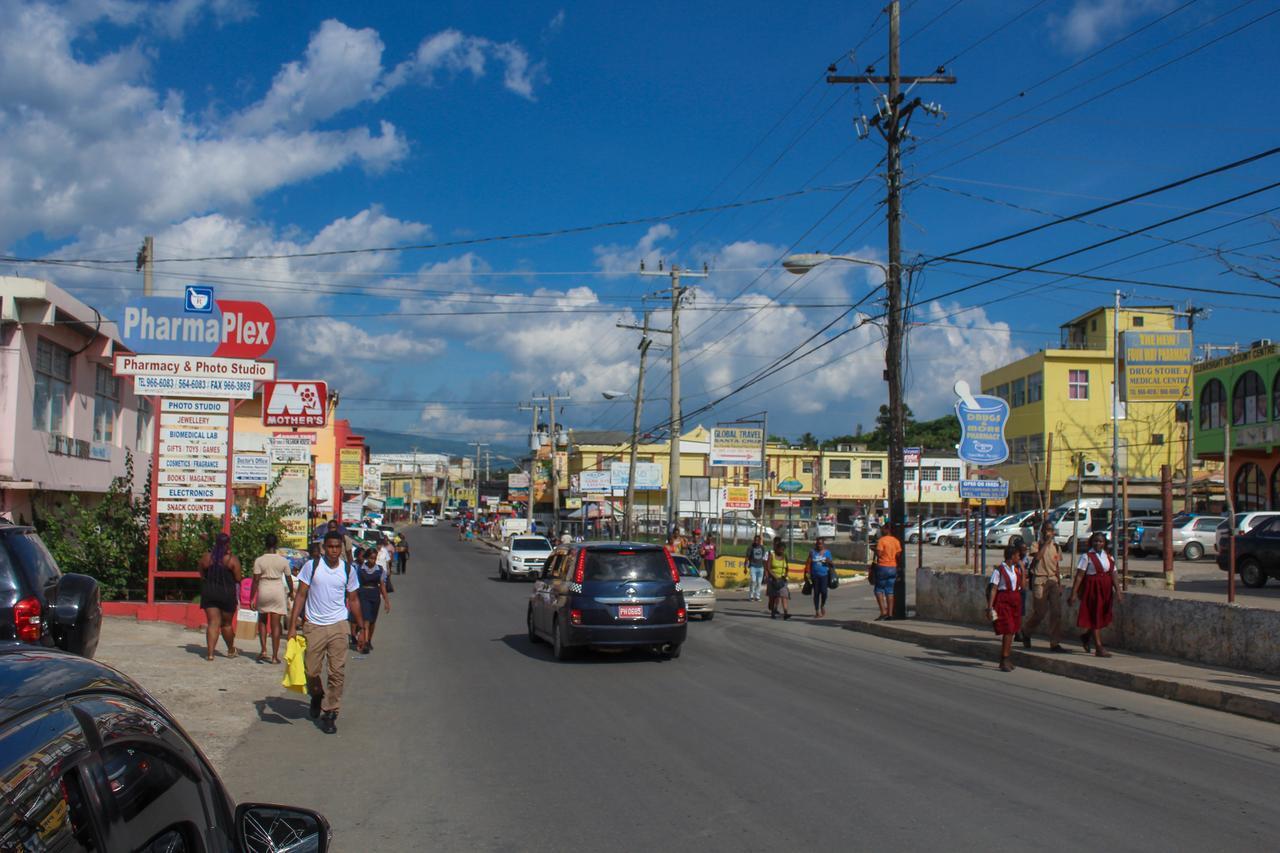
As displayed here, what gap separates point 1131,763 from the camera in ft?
28.9

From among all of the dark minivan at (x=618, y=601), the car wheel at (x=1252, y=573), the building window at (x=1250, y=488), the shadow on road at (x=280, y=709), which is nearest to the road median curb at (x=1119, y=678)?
the dark minivan at (x=618, y=601)

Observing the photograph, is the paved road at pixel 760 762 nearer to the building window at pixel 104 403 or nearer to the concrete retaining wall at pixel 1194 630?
the concrete retaining wall at pixel 1194 630

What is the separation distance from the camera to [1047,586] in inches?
632

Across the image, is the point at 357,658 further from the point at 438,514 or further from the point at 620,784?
the point at 438,514

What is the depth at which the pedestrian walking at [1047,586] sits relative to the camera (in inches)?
621

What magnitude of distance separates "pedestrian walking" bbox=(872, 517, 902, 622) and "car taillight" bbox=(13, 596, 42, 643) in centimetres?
1718

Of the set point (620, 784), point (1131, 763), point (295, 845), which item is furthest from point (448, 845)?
point (1131, 763)

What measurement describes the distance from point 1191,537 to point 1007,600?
27.4m

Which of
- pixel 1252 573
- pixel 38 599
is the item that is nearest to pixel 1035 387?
pixel 1252 573

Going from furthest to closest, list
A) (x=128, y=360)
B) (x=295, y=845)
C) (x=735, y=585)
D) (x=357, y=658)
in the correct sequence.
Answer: (x=735, y=585), (x=128, y=360), (x=357, y=658), (x=295, y=845)

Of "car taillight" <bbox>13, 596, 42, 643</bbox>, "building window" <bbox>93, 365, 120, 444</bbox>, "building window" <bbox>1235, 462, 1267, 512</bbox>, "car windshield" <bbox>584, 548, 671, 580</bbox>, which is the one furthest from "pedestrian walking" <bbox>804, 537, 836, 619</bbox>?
"building window" <bbox>1235, 462, 1267, 512</bbox>

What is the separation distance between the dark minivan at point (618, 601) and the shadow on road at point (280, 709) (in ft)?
14.4

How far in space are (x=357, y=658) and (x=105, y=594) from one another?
6.22 meters

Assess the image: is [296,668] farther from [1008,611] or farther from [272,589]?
[1008,611]
